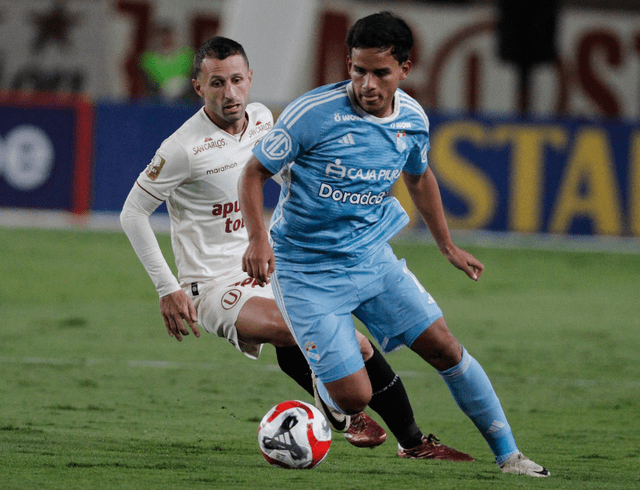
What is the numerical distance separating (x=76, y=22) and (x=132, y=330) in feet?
41.3

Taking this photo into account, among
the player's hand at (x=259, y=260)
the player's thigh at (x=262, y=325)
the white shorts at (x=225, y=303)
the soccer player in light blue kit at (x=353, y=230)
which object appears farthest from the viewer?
the white shorts at (x=225, y=303)

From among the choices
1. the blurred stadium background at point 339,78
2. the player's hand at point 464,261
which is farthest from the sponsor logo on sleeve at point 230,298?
the blurred stadium background at point 339,78

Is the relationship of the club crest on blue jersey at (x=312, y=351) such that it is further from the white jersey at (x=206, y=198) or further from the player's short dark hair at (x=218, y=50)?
the player's short dark hair at (x=218, y=50)

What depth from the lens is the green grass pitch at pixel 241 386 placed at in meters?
4.34

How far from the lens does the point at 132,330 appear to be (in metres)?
8.51

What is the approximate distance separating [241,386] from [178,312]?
2.02 metres

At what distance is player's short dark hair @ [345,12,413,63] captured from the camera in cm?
418

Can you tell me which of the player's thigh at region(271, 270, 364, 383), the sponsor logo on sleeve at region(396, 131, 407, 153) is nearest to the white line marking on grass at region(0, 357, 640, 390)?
the player's thigh at region(271, 270, 364, 383)

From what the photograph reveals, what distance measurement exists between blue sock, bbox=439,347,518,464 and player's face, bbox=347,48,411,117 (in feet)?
3.82

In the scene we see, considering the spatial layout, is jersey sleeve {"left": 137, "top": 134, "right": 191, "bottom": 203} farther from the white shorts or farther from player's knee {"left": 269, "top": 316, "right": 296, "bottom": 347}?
player's knee {"left": 269, "top": 316, "right": 296, "bottom": 347}

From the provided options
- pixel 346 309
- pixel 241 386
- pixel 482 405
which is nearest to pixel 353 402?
pixel 346 309

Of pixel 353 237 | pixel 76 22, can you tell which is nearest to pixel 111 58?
pixel 76 22

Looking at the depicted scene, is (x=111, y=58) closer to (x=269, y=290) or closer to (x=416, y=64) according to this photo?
(x=416, y=64)

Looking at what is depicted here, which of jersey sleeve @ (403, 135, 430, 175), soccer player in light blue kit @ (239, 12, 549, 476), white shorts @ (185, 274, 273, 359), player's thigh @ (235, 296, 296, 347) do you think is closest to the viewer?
soccer player in light blue kit @ (239, 12, 549, 476)
